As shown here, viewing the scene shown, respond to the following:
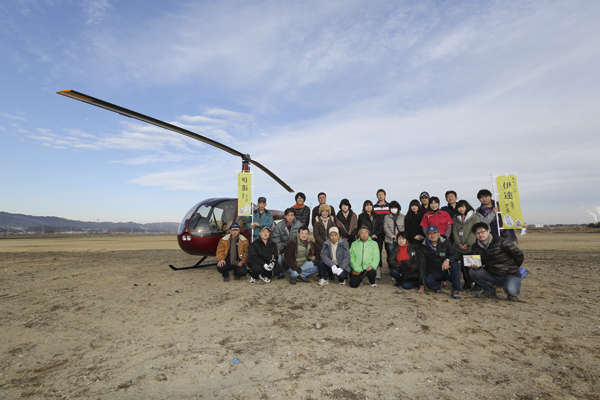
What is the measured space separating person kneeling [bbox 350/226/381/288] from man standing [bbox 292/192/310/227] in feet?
6.77

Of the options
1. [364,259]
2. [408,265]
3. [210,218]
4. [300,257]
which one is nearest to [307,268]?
[300,257]

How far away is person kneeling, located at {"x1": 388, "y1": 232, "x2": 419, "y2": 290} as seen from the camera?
633cm

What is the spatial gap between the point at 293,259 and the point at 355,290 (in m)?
1.75

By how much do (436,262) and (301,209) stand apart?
392cm

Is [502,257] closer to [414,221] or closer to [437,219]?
[437,219]

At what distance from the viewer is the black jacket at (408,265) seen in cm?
630

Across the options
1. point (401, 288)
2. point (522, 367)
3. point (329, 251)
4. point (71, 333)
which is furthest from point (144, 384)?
point (401, 288)

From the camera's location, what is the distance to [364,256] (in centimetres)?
661

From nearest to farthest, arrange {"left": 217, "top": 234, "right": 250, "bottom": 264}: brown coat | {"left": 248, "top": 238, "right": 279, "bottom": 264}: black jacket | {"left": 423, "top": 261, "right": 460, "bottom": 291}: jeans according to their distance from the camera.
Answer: {"left": 423, "top": 261, "right": 460, "bottom": 291}: jeans < {"left": 248, "top": 238, "right": 279, "bottom": 264}: black jacket < {"left": 217, "top": 234, "right": 250, "bottom": 264}: brown coat

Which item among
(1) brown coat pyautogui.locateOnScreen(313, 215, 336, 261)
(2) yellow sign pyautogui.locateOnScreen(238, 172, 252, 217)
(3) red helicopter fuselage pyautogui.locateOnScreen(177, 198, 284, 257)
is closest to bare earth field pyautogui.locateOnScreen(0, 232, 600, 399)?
(1) brown coat pyautogui.locateOnScreen(313, 215, 336, 261)

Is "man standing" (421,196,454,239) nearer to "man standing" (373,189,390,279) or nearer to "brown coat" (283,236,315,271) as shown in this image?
"man standing" (373,189,390,279)

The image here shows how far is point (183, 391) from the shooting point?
9.01ft

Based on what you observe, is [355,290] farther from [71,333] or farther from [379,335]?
[71,333]

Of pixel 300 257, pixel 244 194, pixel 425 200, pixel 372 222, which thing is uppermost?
pixel 244 194
